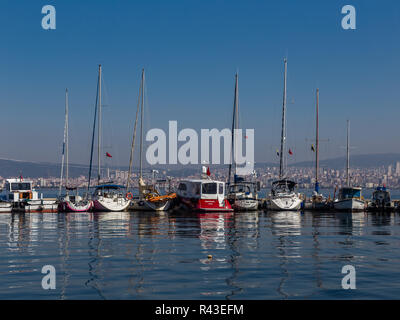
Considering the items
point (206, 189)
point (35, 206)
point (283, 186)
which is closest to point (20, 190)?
point (35, 206)

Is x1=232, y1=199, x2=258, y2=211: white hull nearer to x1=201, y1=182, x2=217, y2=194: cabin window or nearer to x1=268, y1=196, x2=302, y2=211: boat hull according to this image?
x1=268, y1=196, x2=302, y2=211: boat hull

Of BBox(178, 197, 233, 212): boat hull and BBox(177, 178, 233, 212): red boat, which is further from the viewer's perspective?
BBox(177, 178, 233, 212): red boat

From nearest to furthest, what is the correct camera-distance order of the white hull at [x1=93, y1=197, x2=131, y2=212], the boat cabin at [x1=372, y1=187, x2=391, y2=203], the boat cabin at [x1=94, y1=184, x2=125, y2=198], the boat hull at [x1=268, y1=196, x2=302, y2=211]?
1. the white hull at [x1=93, y1=197, x2=131, y2=212]
2. the boat hull at [x1=268, y1=196, x2=302, y2=211]
3. the boat cabin at [x1=94, y1=184, x2=125, y2=198]
4. the boat cabin at [x1=372, y1=187, x2=391, y2=203]

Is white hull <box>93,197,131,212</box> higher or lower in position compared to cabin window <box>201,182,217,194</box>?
lower

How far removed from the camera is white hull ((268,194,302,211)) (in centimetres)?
6706

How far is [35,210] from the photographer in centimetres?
6431

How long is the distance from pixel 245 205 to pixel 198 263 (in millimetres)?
43473

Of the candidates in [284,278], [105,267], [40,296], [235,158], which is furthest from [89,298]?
[235,158]

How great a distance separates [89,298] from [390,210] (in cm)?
5920

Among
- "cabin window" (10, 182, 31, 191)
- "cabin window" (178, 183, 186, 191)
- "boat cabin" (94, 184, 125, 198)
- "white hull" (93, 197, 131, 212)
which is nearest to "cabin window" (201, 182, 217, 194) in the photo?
"cabin window" (178, 183, 186, 191)

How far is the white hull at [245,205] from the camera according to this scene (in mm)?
66062

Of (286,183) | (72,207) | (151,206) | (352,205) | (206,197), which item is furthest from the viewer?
(286,183)

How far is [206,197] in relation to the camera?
61969 mm

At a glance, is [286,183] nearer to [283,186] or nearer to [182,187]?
[283,186]
